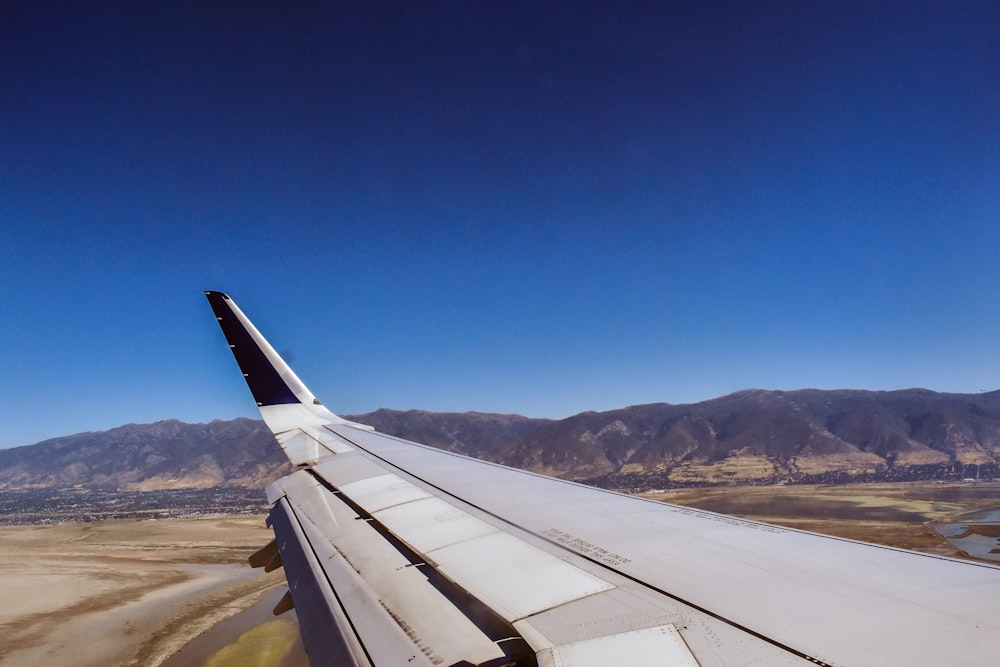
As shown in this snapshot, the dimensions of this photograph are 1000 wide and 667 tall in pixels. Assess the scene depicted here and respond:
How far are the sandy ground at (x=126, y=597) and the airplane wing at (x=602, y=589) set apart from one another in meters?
16.6

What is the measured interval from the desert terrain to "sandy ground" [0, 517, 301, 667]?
6 centimetres

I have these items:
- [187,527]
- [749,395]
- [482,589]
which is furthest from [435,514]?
[749,395]

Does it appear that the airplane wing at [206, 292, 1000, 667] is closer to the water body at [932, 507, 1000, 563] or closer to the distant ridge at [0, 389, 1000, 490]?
the water body at [932, 507, 1000, 563]

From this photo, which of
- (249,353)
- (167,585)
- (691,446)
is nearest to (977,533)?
(249,353)

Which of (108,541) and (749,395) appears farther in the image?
(749,395)

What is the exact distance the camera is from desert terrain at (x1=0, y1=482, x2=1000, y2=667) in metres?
16.5

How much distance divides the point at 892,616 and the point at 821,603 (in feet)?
0.71

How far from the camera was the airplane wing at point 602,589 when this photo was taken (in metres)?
1.54

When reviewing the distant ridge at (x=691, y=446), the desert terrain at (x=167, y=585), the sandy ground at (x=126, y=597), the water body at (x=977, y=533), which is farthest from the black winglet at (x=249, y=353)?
the distant ridge at (x=691, y=446)

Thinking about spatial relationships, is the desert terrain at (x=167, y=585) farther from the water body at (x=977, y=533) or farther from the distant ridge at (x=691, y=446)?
the distant ridge at (x=691, y=446)

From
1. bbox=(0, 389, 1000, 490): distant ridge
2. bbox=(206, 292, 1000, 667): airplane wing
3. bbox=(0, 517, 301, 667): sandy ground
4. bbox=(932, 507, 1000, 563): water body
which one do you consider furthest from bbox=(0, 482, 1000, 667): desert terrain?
bbox=(0, 389, 1000, 490): distant ridge

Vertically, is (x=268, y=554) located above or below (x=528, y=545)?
below

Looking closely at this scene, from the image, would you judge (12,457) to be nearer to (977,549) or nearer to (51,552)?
(51,552)

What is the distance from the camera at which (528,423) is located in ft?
641
